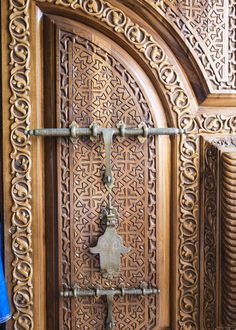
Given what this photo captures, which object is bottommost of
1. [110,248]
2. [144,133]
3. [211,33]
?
[110,248]

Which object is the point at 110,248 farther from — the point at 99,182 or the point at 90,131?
the point at 90,131

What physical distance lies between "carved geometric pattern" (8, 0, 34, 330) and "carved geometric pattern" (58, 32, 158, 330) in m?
0.10

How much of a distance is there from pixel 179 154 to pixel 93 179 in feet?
0.85

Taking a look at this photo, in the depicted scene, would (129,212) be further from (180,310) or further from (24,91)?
(24,91)

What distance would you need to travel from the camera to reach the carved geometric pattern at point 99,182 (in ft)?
3.39

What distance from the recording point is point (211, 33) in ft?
3.41

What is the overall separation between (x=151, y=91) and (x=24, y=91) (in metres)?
0.36

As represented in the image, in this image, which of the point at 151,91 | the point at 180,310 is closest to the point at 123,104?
the point at 151,91

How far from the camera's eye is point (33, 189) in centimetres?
102

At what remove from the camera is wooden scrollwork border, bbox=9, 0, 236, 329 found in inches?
39.6

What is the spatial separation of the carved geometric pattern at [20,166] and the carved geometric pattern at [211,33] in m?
0.43

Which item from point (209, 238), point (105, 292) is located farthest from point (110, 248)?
point (209, 238)

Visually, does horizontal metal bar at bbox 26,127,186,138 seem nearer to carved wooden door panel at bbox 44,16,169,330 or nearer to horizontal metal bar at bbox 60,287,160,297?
carved wooden door panel at bbox 44,16,169,330

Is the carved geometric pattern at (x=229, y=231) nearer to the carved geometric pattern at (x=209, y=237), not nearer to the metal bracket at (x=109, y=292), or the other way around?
the carved geometric pattern at (x=209, y=237)
